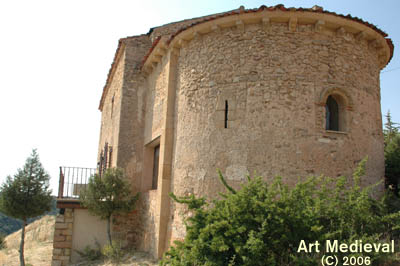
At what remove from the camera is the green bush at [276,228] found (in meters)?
6.50

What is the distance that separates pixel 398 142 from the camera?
11.5 m

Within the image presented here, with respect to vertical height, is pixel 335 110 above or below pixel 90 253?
above

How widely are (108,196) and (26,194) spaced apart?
3.51 metres

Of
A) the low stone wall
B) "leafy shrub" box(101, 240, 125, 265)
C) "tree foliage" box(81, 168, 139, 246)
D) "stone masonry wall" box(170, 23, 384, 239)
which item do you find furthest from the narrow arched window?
the low stone wall

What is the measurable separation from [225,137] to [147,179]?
452 centimetres

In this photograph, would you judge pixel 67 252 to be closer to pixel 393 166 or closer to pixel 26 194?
pixel 26 194

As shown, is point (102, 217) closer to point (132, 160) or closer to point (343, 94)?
point (132, 160)

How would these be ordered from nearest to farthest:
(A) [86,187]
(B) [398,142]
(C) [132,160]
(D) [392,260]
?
(D) [392,260], (B) [398,142], (A) [86,187], (C) [132,160]

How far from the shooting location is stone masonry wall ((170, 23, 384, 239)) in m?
8.77

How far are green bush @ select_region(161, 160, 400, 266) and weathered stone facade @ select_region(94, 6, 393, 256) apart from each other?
5.13 feet

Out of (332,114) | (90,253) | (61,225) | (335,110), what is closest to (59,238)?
(61,225)

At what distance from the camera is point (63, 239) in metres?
12.4

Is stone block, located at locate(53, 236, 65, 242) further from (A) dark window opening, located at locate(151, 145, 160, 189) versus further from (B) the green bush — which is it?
(B) the green bush

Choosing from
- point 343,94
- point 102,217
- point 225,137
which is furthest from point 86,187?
point 343,94
